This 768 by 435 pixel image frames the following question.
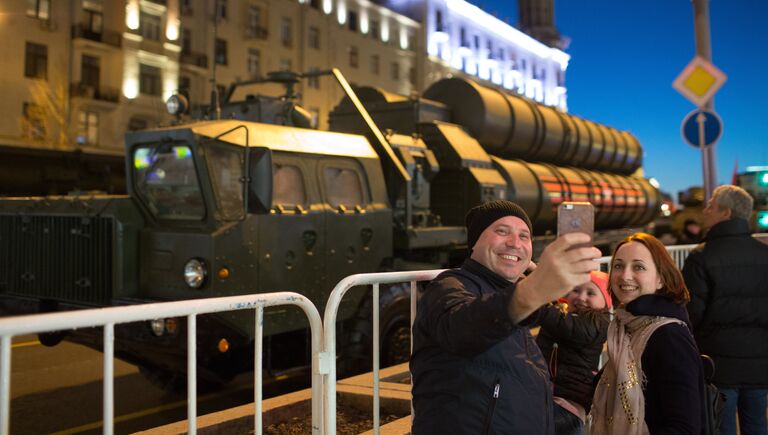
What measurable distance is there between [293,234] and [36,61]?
26.9 metres

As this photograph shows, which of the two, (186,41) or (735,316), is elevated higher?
(186,41)

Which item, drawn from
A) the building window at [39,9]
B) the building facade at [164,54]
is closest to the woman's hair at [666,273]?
the building facade at [164,54]

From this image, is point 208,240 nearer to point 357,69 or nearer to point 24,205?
point 24,205

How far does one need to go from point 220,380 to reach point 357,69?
135 ft

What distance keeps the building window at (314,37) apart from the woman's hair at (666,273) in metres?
40.5

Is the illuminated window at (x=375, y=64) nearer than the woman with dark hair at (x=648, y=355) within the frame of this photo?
No

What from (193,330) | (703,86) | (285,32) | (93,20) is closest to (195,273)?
(193,330)

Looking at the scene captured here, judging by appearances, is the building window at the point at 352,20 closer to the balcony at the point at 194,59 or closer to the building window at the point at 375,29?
the building window at the point at 375,29


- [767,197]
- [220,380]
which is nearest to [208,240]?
[220,380]

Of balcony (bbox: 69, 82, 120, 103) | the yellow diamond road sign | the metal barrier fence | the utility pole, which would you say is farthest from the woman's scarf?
balcony (bbox: 69, 82, 120, 103)

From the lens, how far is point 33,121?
90.7 ft

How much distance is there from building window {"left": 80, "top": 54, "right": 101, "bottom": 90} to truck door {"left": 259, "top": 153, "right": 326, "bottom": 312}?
2733 centimetres

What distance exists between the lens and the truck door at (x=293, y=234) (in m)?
6.03

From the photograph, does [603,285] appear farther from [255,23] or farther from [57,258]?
[255,23]
